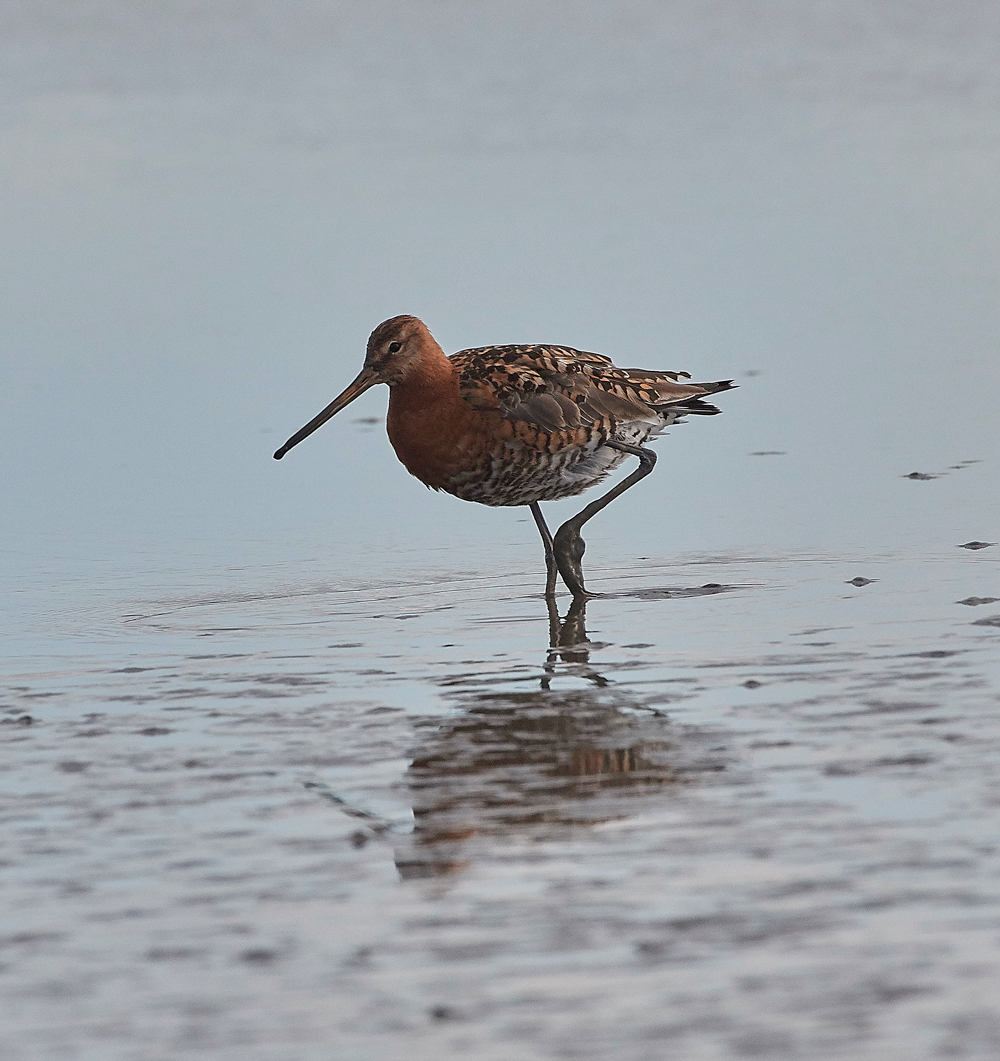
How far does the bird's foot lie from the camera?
322 inches

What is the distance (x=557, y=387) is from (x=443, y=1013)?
230 inches

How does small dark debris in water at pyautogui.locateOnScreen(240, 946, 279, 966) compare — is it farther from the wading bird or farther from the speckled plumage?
the speckled plumage

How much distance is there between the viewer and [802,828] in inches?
170

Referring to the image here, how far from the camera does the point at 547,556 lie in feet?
29.0

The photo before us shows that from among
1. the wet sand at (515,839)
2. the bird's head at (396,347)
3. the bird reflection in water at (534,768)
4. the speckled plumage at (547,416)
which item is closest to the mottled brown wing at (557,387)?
the speckled plumage at (547,416)

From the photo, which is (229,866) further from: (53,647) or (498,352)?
(498,352)

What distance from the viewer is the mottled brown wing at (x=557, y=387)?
8727 millimetres

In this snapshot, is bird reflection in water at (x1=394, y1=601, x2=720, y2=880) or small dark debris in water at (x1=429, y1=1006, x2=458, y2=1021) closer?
small dark debris in water at (x1=429, y1=1006, x2=458, y2=1021)

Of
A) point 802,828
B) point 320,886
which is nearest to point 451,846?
point 320,886

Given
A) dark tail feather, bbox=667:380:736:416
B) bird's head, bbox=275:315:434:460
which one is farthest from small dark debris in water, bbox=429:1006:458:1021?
dark tail feather, bbox=667:380:736:416

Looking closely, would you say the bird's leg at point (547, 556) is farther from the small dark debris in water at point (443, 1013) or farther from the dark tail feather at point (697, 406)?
the small dark debris in water at point (443, 1013)

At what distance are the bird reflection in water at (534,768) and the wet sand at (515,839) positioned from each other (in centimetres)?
1

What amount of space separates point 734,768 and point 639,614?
8.94 ft

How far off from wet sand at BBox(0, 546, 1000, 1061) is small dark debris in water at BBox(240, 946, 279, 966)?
0.06 ft
